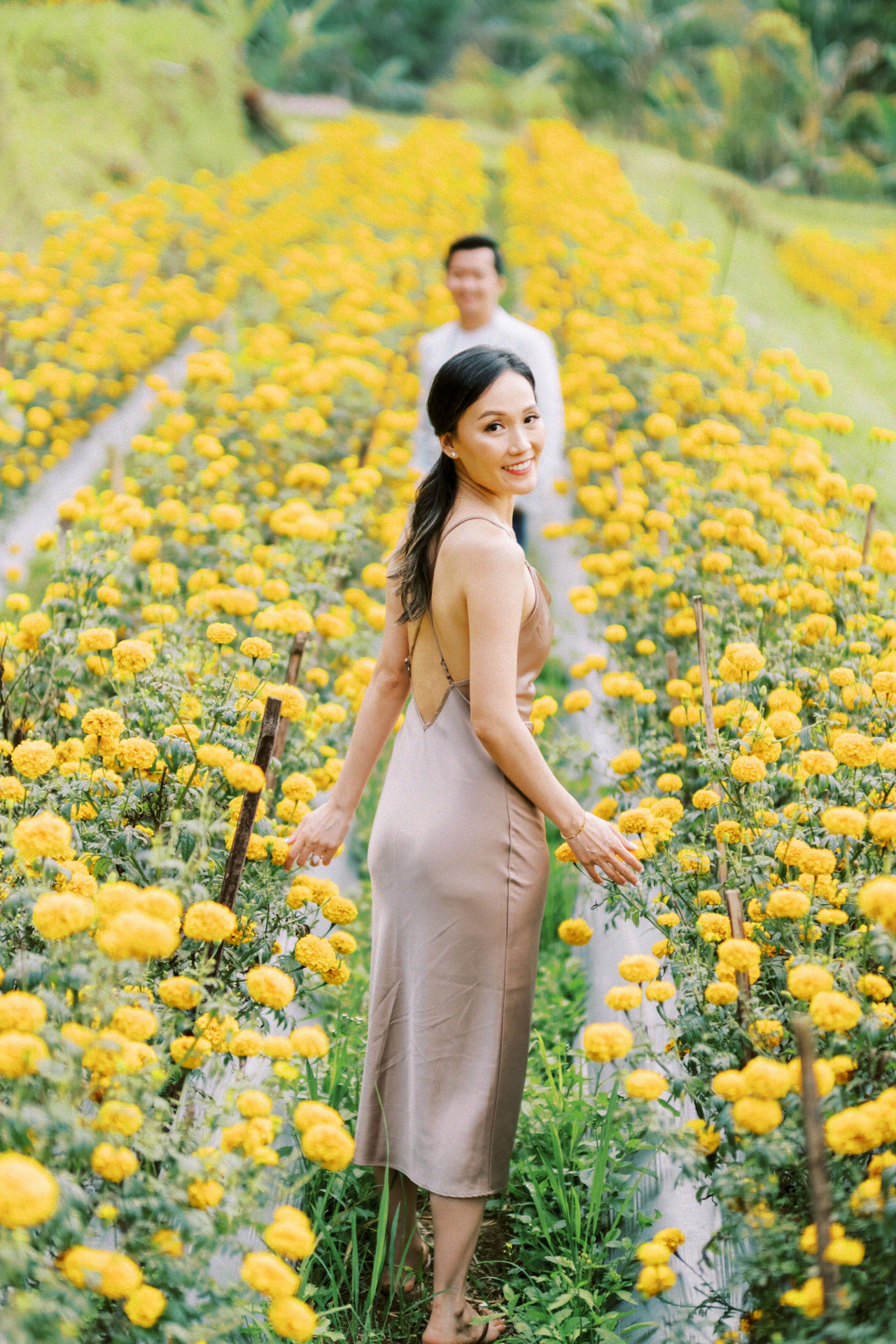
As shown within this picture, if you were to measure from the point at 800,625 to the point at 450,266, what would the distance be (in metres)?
2.03

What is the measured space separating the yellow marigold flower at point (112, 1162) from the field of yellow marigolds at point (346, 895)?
2 cm

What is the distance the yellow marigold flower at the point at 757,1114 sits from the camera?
129cm

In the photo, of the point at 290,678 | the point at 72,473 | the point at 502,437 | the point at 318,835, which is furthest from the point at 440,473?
the point at 72,473

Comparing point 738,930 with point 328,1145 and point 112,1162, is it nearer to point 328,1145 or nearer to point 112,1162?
point 328,1145

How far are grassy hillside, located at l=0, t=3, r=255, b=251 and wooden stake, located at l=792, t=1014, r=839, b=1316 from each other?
7.90 metres

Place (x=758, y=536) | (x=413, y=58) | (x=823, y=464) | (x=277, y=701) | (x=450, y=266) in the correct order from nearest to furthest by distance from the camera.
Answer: (x=277, y=701)
(x=758, y=536)
(x=823, y=464)
(x=450, y=266)
(x=413, y=58)

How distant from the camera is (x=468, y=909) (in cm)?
190

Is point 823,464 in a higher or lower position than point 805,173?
lower

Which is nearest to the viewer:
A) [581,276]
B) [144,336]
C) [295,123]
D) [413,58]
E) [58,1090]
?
[58,1090]

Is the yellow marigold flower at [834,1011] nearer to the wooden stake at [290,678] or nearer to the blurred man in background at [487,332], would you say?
the wooden stake at [290,678]

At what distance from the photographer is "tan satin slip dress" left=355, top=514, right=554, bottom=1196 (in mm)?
1897

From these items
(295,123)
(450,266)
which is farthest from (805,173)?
(450,266)

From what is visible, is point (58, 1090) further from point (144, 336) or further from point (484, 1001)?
point (144, 336)

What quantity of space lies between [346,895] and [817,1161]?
2.29m
